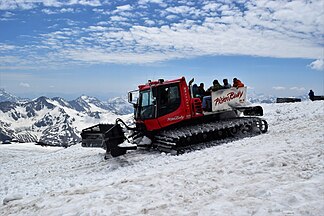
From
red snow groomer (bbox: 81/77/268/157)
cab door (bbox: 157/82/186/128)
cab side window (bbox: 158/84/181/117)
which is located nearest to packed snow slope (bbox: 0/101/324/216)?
red snow groomer (bbox: 81/77/268/157)

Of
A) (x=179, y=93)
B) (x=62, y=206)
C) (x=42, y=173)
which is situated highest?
(x=179, y=93)

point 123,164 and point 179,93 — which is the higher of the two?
point 179,93

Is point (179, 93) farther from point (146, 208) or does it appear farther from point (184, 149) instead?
point (146, 208)

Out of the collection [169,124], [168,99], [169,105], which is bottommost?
[169,124]

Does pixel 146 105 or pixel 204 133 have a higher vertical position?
pixel 146 105

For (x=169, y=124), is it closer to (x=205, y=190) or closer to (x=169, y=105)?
(x=169, y=105)

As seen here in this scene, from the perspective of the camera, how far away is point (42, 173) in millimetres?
12664

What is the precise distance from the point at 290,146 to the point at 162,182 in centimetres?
417

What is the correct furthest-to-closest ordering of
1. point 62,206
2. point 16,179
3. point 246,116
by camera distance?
point 246,116, point 16,179, point 62,206

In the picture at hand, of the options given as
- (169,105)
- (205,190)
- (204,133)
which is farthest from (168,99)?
(205,190)

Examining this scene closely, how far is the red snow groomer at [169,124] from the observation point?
13.2 metres

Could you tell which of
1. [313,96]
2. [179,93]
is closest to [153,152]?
[179,93]

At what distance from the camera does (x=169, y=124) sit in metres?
14.1

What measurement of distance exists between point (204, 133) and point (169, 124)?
1620 mm
